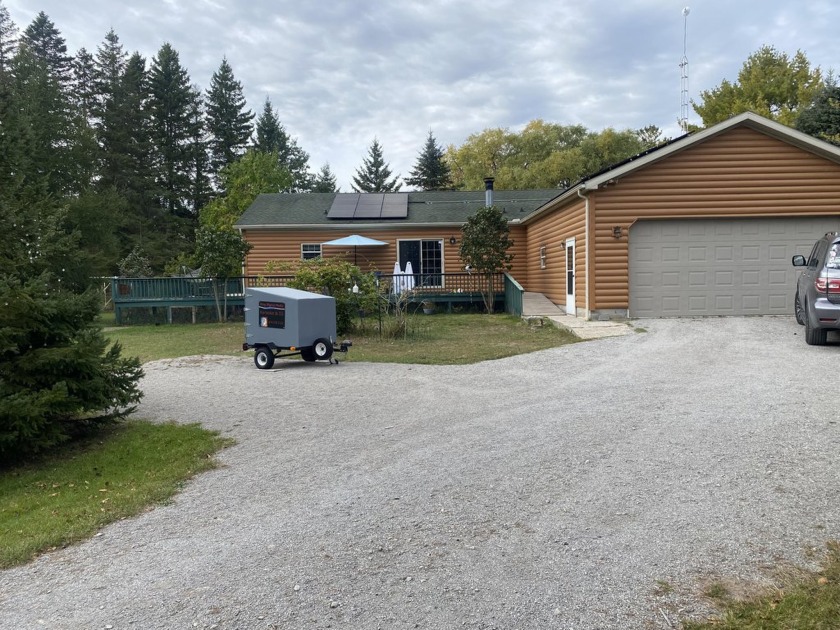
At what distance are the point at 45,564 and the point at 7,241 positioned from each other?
3.61 m

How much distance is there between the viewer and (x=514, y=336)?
41.5 ft

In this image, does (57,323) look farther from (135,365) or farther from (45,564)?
(45,564)

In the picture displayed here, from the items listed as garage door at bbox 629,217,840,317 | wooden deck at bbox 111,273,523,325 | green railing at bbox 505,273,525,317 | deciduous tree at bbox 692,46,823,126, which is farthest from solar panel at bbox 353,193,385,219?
deciduous tree at bbox 692,46,823,126

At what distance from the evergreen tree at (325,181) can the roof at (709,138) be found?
149 feet

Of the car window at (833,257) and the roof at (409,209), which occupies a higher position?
the roof at (409,209)

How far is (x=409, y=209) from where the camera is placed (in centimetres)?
2192

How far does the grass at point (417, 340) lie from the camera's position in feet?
34.4

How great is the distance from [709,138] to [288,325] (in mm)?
9819

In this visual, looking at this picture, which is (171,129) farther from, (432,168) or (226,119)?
(432,168)

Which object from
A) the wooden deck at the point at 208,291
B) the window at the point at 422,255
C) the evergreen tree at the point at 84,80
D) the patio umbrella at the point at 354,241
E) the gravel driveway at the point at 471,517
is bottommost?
the gravel driveway at the point at 471,517

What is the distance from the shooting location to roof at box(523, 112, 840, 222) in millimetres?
12836

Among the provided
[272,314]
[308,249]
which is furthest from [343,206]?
[272,314]

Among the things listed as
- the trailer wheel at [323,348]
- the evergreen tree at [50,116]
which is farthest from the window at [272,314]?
the evergreen tree at [50,116]

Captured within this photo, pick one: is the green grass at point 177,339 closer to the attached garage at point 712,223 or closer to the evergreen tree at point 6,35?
the attached garage at point 712,223
